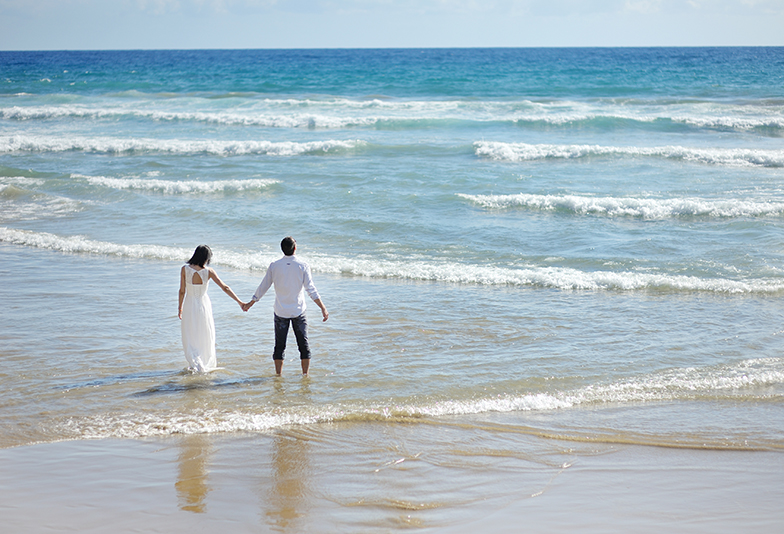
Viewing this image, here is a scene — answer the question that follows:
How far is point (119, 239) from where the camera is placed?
13.2 metres

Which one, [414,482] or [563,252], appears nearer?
[414,482]

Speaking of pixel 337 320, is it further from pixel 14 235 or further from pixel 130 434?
pixel 14 235

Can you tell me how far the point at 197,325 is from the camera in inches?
278

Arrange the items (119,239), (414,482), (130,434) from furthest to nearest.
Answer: (119,239), (130,434), (414,482)

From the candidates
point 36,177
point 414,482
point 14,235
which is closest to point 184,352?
point 414,482

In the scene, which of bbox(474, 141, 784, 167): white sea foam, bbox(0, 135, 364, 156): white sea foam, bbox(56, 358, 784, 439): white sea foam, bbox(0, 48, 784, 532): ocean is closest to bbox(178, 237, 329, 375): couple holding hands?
bbox(0, 48, 784, 532): ocean

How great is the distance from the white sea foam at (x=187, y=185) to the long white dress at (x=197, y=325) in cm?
1054

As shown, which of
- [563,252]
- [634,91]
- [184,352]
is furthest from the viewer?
[634,91]

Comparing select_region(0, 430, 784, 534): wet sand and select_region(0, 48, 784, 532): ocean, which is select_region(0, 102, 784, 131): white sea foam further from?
select_region(0, 430, 784, 534): wet sand

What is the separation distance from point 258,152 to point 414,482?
19401 mm

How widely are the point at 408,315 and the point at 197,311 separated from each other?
10.1ft

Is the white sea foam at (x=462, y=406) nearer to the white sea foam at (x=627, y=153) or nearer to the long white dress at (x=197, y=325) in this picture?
the long white dress at (x=197, y=325)

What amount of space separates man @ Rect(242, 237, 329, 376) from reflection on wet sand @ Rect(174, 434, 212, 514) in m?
1.60

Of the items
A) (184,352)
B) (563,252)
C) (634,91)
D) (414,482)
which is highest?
(634,91)
